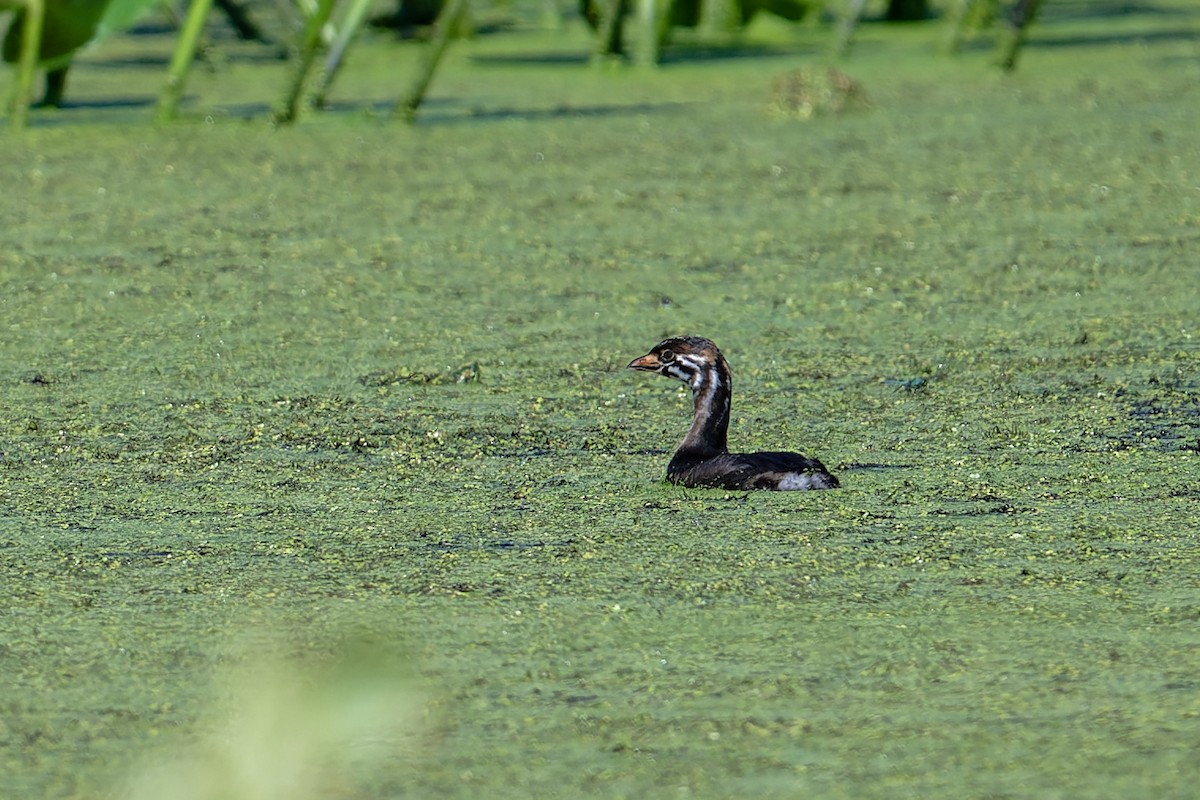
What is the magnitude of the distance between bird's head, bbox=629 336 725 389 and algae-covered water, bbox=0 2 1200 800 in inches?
5.1

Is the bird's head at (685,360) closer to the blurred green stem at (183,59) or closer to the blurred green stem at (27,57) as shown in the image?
the blurred green stem at (183,59)

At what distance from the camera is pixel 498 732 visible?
2162mm

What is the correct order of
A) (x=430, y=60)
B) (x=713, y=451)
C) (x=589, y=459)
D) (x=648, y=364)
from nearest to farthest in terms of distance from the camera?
(x=713, y=451) < (x=589, y=459) < (x=648, y=364) < (x=430, y=60)

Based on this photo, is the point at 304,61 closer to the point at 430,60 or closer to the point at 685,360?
the point at 430,60

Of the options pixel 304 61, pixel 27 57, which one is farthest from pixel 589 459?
pixel 27 57

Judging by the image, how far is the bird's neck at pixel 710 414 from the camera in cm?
316

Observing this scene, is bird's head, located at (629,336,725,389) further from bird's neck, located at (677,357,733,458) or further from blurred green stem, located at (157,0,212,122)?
blurred green stem, located at (157,0,212,122)

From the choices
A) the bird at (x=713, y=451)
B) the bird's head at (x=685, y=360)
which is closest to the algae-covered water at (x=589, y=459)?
the bird at (x=713, y=451)

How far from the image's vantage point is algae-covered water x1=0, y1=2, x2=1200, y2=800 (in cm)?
214

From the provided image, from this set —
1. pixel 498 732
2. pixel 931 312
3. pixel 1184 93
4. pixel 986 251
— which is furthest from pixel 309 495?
pixel 1184 93

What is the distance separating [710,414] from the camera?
3195 mm

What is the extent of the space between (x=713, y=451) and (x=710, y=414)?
0.24 feet

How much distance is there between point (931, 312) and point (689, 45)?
14.7ft

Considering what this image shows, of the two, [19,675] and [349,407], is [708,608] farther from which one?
[349,407]
